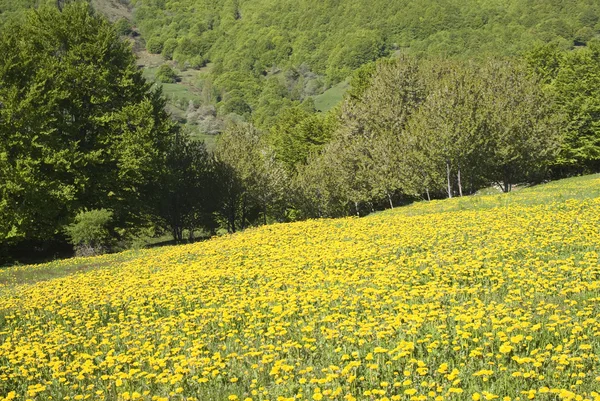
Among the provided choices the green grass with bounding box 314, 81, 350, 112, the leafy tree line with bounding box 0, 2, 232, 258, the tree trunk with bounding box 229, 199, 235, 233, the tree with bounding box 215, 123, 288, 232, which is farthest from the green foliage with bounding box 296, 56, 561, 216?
the green grass with bounding box 314, 81, 350, 112

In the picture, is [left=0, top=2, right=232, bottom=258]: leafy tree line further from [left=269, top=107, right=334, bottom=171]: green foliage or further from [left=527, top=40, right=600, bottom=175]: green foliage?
[left=527, top=40, right=600, bottom=175]: green foliage

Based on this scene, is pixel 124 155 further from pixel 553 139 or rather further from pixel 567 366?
pixel 553 139

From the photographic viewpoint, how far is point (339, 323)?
966 cm

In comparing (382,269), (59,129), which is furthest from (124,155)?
(382,269)

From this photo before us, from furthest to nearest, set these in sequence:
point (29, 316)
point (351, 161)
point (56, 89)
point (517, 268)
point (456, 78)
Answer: point (351, 161)
point (456, 78)
point (56, 89)
point (29, 316)
point (517, 268)

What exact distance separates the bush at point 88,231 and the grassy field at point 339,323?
47.8 feet

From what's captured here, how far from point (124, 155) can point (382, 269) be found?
26879mm

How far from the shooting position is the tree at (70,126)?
32.7 metres

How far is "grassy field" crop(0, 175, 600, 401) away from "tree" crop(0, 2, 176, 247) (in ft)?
56.4

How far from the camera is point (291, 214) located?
71.9 m

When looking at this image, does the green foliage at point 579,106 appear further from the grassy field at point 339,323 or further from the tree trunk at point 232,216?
the grassy field at point 339,323

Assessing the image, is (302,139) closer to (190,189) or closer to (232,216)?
(232,216)

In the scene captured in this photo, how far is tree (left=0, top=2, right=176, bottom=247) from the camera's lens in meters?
32.7

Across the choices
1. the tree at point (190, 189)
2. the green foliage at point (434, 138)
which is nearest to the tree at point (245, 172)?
the tree at point (190, 189)
